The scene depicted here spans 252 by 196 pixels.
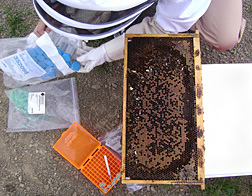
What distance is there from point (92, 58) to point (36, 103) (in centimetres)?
68

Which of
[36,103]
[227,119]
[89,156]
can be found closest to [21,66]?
[36,103]

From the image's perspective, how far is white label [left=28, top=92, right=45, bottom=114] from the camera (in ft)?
6.49

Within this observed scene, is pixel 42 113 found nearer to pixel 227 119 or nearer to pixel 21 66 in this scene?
pixel 21 66

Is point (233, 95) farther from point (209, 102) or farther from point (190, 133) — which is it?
point (190, 133)

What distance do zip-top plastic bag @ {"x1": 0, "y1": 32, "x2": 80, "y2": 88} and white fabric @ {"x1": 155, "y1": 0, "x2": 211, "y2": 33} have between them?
81 cm

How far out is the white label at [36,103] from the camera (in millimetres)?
1979

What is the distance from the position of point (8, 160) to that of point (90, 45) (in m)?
1.32

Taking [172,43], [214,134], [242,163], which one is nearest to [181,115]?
[214,134]

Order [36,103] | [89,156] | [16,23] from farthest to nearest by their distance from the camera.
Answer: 1. [16,23]
2. [36,103]
3. [89,156]

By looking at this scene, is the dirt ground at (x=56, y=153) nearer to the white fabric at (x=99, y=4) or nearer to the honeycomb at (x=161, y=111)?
the honeycomb at (x=161, y=111)

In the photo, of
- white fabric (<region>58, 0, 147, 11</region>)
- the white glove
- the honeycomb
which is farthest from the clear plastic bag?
white fabric (<region>58, 0, 147, 11</region>)

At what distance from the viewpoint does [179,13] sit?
55.2 inches

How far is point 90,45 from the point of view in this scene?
2066mm

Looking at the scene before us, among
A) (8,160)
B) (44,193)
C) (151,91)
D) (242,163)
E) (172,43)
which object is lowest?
(44,193)
